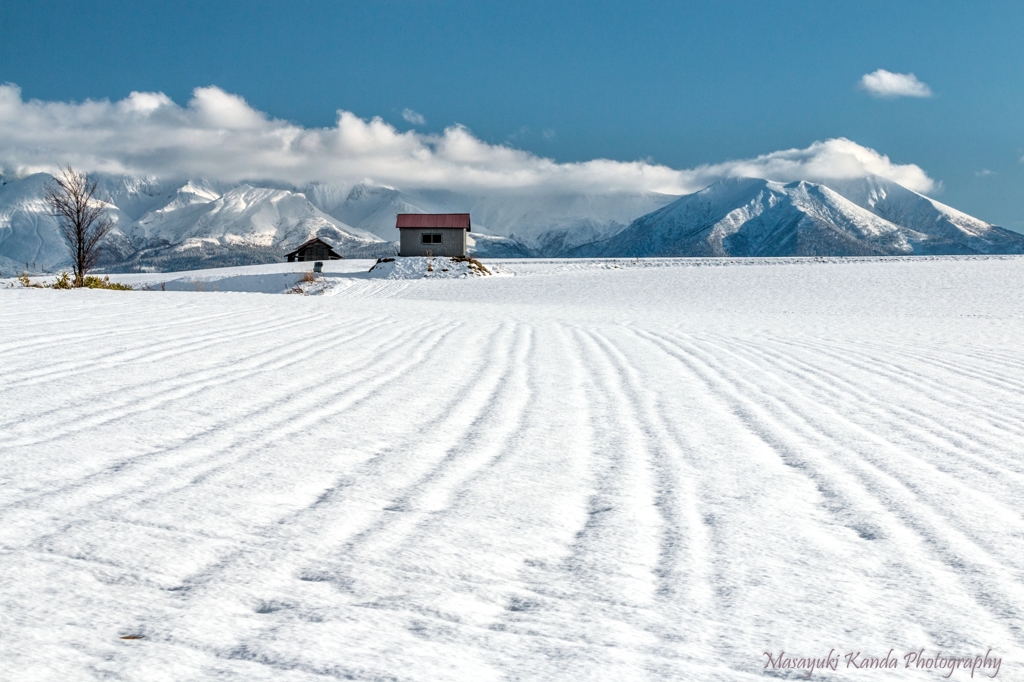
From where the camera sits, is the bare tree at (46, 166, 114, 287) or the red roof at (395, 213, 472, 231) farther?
the red roof at (395, 213, 472, 231)

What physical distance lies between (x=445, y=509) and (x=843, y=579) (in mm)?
1114

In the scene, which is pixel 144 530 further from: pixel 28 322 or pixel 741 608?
pixel 28 322

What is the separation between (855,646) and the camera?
5.10 feet

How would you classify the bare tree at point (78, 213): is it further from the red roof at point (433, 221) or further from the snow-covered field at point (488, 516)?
the red roof at point (433, 221)

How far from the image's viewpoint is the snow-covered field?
4.97ft

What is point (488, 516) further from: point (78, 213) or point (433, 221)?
point (433, 221)

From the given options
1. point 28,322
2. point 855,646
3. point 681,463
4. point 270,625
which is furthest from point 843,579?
point 28,322

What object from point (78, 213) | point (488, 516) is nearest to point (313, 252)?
point (78, 213)

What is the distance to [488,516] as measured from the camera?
2.22 meters

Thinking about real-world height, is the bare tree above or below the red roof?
below

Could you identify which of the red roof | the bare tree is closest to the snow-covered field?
the bare tree

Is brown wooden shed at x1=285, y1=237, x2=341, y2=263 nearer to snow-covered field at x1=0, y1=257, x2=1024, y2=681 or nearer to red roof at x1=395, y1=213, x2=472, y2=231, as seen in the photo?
red roof at x1=395, y1=213, x2=472, y2=231

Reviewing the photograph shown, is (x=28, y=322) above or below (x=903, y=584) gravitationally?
above

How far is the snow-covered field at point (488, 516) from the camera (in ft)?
4.97
